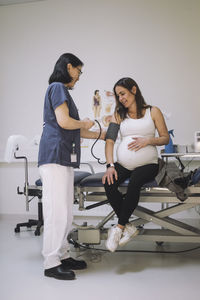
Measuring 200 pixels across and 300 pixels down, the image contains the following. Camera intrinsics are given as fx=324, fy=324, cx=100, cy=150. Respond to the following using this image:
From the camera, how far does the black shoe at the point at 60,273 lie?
6.48ft

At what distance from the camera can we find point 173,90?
12.3ft

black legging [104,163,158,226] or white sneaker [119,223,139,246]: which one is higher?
black legging [104,163,158,226]

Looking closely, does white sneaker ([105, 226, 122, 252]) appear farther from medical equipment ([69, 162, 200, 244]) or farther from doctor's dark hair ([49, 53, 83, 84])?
doctor's dark hair ([49, 53, 83, 84])

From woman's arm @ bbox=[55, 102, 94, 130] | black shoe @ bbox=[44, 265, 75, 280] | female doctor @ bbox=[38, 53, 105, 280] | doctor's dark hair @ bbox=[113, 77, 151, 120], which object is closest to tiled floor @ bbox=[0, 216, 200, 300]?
black shoe @ bbox=[44, 265, 75, 280]

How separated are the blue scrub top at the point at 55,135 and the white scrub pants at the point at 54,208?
0.17 ft

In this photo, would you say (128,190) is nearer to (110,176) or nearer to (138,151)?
(110,176)

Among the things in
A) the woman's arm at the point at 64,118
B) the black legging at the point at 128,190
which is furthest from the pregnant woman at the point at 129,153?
the woman's arm at the point at 64,118

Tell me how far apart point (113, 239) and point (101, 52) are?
2539 millimetres

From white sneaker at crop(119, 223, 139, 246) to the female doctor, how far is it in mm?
366

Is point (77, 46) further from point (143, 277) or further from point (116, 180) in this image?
point (143, 277)

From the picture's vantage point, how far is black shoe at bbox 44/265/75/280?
198 cm

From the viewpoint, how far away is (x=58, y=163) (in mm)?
1959

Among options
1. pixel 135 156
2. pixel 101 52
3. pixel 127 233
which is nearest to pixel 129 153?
pixel 135 156

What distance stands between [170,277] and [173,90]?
2.31 m
